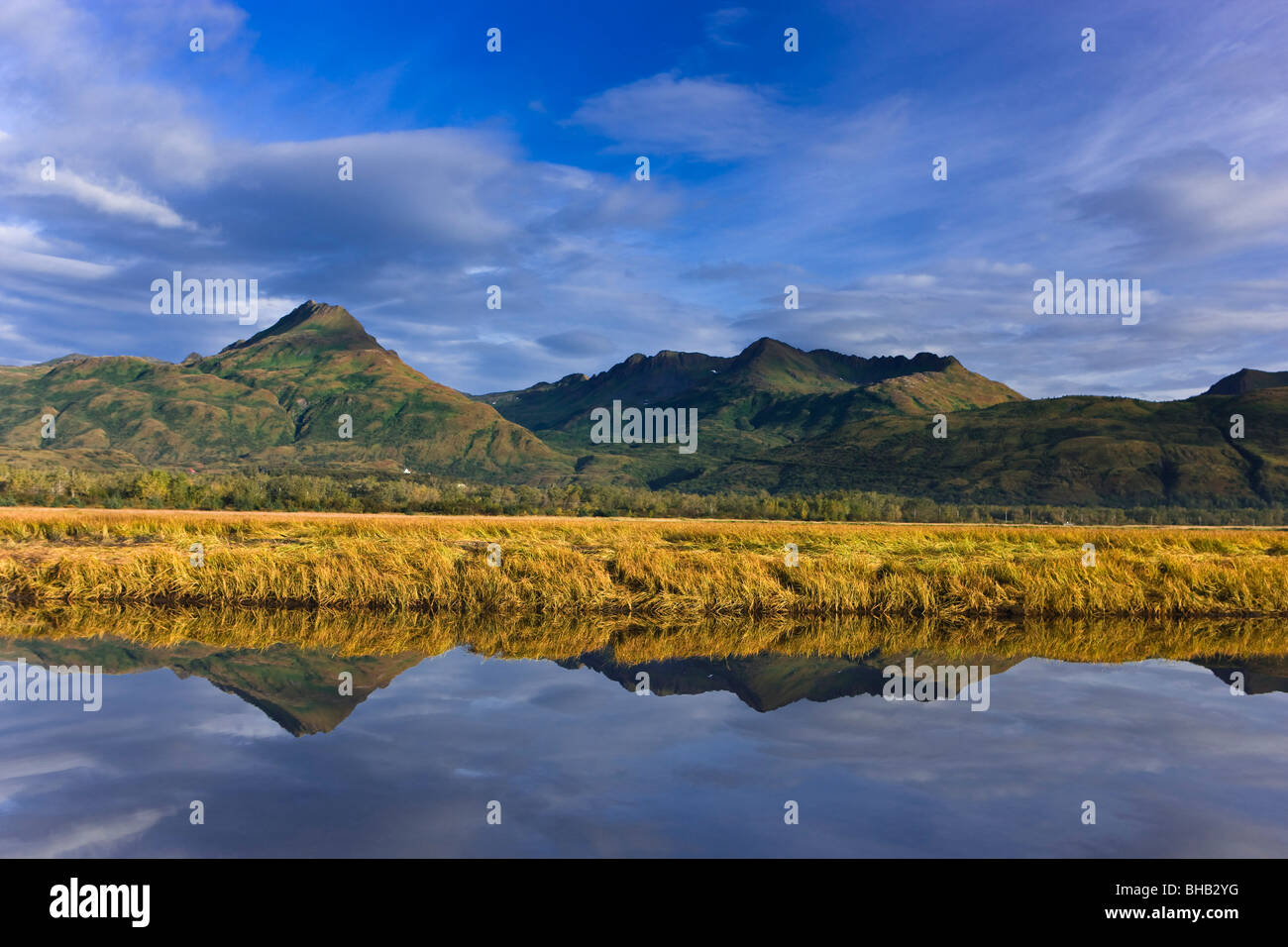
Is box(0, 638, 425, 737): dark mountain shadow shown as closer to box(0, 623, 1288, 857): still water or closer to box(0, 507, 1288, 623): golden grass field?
box(0, 623, 1288, 857): still water

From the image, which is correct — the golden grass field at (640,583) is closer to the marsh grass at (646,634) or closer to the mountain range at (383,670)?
the marsh grass at (646,634)

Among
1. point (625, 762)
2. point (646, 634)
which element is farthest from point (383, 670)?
point (625, 762)

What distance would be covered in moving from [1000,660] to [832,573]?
A: 710cm

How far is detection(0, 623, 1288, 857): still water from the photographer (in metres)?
8.17

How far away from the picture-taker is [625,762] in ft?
34.9

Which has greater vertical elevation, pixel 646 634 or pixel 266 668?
pixel 266 668

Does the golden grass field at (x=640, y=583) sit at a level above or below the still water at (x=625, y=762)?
above

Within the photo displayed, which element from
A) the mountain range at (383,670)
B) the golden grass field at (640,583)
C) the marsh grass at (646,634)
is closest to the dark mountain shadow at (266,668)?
the mountain range at (383,670)

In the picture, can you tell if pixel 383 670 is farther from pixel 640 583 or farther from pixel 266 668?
pixel 640 583

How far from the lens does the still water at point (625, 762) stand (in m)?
8.17

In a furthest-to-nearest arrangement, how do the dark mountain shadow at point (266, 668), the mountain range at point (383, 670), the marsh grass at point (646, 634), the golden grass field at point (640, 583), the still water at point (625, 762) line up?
the golden grass field at point (640, 583) → the marsh grass at point (646, 634) → the mountain range at point (383, 670) → the dark mountain shadow at point (266, 668) → the still water at point (625, 762)

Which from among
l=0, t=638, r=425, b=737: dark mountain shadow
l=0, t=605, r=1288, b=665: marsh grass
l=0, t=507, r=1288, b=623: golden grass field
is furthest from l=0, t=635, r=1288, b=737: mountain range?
l=0, t=507, r=1288, b=623: golden grass field

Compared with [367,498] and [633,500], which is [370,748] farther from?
[633,500]

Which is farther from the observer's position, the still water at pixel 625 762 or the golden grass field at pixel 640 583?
the golden grass field at pixel 640 583
